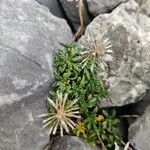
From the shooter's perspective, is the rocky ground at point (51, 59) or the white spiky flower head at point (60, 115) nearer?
the rocky ground at point (51, 59)

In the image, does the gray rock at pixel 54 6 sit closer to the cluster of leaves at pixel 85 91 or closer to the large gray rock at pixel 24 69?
the large gray rock at pixel 24 69

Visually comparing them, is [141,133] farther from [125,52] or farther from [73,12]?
[73,12]

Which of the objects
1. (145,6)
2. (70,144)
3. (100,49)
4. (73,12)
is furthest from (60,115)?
(145,6)

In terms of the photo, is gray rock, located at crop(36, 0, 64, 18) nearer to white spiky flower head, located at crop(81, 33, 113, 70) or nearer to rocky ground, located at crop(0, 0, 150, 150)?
rocky ground, located at crop(0, 0, 150, 150)

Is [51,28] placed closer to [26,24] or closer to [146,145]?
[26,24]

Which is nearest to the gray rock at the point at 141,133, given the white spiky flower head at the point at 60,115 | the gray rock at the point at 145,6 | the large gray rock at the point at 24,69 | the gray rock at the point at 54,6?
the white spiky flower head at the point at 60,115

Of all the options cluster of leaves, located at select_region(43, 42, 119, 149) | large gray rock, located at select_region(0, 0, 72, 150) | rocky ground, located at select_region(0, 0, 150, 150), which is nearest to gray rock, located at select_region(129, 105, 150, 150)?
rocky ground, located at select_region(0, 0, 150, 150)

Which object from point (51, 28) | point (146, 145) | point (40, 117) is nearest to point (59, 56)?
point (51, 28)
